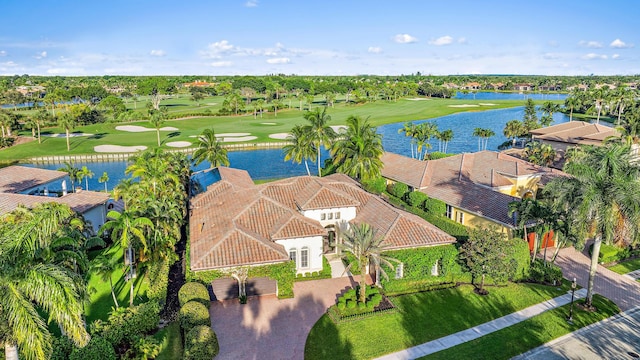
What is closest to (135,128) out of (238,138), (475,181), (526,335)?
(238,138)

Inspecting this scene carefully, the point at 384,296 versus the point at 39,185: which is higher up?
the point at 39,185

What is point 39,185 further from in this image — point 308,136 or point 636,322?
point 636,322

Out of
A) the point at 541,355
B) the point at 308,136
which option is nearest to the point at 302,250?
the point at 541,355

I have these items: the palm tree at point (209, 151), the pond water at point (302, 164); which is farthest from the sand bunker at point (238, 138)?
the palm tree at point (209, 151)

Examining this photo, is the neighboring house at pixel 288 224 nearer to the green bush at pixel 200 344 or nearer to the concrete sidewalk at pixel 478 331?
the green bush at pixel 200 344

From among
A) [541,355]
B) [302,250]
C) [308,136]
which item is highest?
[308,136]
